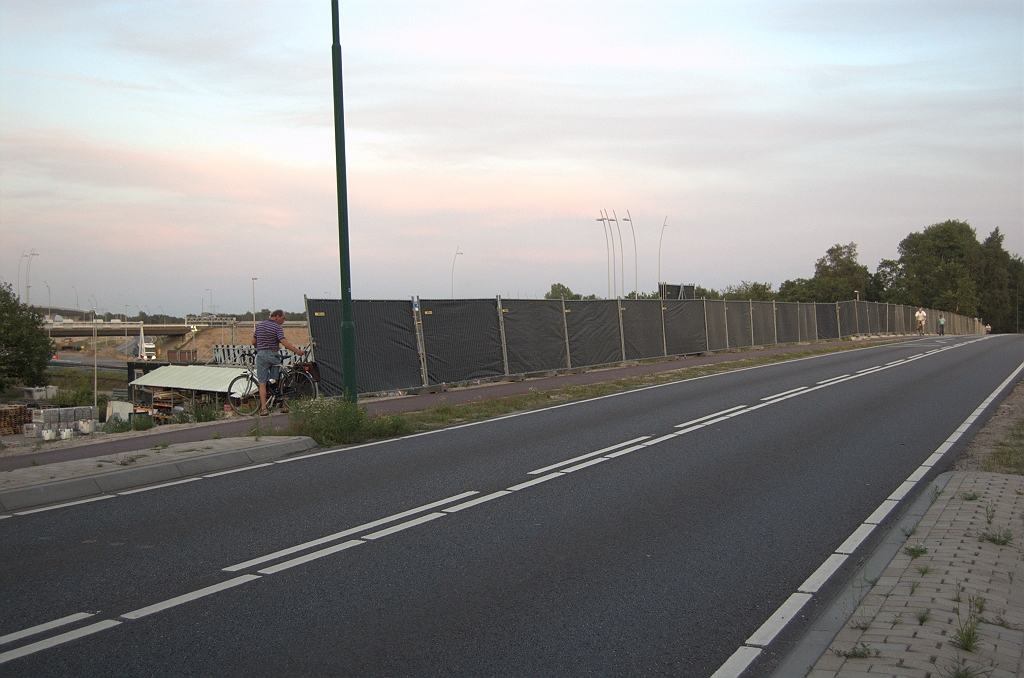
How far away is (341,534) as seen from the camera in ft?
22.2

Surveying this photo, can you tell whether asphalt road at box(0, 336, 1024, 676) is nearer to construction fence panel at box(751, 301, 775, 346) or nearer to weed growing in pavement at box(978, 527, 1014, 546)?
weed growing in pavement at box(978, 527, 1014, 546)

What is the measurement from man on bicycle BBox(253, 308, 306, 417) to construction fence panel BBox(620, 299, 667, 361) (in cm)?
1535

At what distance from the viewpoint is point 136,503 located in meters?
8.04

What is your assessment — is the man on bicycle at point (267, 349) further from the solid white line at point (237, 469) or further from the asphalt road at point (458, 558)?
the solid white line at point (237, 469)

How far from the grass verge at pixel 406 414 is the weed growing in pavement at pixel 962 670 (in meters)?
9.03

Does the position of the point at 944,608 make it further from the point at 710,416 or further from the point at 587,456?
the point at 710,416

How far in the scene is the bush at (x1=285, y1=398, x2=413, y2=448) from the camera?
38.9 ft

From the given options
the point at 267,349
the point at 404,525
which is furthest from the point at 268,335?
the point at 404,525

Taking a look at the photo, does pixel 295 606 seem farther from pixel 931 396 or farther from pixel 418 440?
pixel 931 396

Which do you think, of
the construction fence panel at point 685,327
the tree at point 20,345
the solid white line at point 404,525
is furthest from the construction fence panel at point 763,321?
the tree at point 20,345

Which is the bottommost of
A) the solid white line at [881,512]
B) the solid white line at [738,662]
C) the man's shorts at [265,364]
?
the solid white line at [738,662]

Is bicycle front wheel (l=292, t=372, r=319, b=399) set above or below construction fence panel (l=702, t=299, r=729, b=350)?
below

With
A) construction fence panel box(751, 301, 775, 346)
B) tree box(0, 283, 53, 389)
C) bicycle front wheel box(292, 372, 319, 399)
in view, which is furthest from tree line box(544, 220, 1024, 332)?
bicycle front wheel box(292, 372, 319, 399)

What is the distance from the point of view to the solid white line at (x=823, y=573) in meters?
5.46
